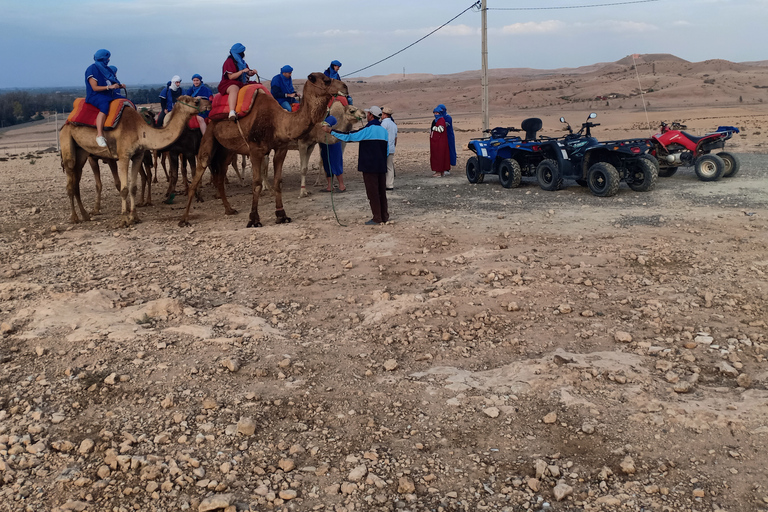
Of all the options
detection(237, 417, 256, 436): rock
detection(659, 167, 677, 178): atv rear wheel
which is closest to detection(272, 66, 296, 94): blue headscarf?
detection(659, 167, 677, 178): atv rear wheel

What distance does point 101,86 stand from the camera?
9.47 meters

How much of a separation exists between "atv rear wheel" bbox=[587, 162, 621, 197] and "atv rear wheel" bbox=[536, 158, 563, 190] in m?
0.59

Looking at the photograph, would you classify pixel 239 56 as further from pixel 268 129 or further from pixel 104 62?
pixel 104 62

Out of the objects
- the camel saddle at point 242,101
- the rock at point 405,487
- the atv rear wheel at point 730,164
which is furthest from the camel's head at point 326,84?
the atv rear wheel at point 730,164

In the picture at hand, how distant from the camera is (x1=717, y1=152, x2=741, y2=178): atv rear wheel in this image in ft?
39.3

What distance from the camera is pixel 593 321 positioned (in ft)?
18.7

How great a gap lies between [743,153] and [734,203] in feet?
22.7

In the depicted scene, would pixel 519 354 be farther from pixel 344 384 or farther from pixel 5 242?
pixel 5 242

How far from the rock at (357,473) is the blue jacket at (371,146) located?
606 cm

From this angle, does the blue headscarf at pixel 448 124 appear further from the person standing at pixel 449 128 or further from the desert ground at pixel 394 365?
the desert ground at pixel 394 365

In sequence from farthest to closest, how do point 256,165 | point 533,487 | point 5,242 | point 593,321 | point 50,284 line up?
point 256,165 < point 5,242 < point 50,284 < point 593,321 < point 533,487

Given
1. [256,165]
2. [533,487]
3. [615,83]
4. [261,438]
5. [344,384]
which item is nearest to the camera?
[533,487]

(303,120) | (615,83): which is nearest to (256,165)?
(303,120)

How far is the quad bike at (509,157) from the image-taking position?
12.4 metres
